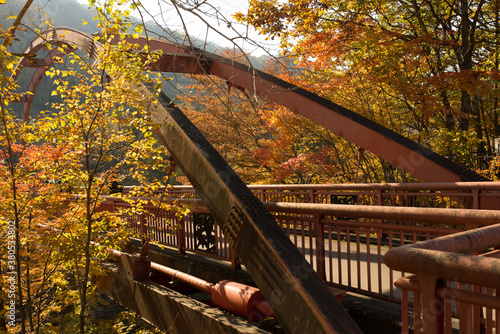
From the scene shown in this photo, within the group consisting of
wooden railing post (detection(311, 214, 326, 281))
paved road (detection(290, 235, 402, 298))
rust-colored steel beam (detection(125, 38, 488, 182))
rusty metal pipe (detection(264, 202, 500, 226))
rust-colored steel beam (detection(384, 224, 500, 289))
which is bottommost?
paved road (detection(290, 235, 402, 298))

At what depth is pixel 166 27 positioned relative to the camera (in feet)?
12.2

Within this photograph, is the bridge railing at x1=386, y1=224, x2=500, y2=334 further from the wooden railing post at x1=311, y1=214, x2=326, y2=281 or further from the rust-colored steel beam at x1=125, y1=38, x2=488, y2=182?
the rust-colored steel beam at x1=125, y1=38, x2=488, y2=182

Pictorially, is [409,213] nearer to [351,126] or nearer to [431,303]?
[431,303]

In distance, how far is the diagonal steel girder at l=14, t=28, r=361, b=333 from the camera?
2.73m

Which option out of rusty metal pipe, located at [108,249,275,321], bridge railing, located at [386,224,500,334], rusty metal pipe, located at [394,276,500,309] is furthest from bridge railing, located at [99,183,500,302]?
rusty metal pipe, located at [394,276,500,309]

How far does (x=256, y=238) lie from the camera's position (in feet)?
10.9

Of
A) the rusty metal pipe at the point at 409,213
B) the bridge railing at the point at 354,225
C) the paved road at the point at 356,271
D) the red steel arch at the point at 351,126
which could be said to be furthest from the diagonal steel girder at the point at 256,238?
the red steel arch at the point at 351,126

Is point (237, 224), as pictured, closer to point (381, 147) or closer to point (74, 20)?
point (381, 147)

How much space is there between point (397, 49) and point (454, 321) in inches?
319

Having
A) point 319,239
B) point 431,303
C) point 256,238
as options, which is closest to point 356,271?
point 319,239

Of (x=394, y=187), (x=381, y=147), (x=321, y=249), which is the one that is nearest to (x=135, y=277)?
(x=321, y=249)

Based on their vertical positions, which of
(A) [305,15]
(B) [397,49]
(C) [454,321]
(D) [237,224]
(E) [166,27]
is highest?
(A) [305,15]

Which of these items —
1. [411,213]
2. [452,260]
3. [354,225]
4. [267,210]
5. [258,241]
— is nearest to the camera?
[452,260]

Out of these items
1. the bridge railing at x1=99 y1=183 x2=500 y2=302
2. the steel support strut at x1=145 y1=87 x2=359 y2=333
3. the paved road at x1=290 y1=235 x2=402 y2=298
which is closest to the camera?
the steel support strut at x1=145 y1=87 x2=359 y2=333
